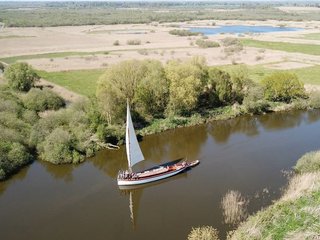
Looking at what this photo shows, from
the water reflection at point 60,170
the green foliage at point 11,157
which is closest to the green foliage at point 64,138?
the water reflection at point 60,170

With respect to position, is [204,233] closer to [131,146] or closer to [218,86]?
[131,146]

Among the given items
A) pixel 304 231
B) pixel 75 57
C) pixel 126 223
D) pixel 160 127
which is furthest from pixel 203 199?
pixel 75 57

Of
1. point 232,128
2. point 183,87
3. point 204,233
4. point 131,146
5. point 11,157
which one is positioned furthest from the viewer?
point 232,128

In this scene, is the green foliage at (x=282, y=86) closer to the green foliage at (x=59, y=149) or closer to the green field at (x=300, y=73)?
the green field at (x=300, y=73)

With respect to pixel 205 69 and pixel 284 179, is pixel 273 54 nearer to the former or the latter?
pixel 205 69

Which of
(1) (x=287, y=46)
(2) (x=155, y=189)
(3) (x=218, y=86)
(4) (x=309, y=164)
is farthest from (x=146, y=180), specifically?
(1) (x=287, y=46)

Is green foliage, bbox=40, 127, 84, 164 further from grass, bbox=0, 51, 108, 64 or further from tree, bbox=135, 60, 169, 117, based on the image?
grass, bbox=0, 51, 108, 64
